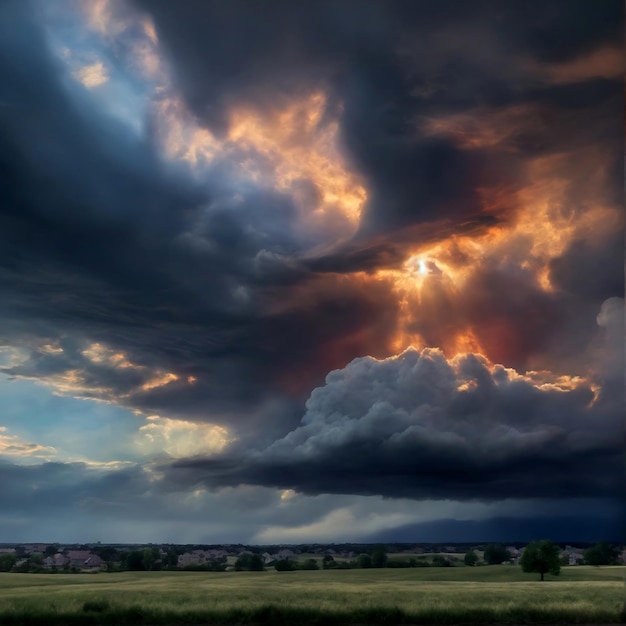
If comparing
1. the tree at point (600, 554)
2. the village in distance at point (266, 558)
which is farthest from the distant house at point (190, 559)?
the tree at point (600, 554)

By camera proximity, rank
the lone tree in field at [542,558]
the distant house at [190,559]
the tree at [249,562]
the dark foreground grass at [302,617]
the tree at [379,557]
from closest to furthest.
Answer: the dark foreground grass at [302,617], the lone tree in field at [542,558], the tree at [379,557], the tree at [249,562], the distant house at [190,559]

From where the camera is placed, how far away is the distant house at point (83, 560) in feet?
79.5

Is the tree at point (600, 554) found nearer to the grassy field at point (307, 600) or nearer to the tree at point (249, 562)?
the grassy field at point (307, 600)

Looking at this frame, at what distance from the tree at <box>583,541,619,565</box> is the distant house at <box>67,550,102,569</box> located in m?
16.2

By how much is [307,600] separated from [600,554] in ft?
34.5

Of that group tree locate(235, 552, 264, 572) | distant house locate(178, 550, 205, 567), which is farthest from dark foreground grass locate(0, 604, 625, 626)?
distant house locate(178, 550, 205, 567)

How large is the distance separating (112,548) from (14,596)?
4.15 meters

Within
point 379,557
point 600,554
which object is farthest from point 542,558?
point 379,557

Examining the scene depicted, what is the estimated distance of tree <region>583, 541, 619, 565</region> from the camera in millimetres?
24266

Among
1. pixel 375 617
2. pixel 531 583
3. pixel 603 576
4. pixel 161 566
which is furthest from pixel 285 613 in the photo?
pixel 603 576

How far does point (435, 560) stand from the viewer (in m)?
24.9

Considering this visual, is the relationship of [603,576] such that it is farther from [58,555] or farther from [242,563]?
[58,555]

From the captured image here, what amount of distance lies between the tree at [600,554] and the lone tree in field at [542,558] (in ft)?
3.76

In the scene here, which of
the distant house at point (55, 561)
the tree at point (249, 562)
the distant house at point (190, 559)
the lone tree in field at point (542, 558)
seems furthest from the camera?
the distant house at point (190, 559)
